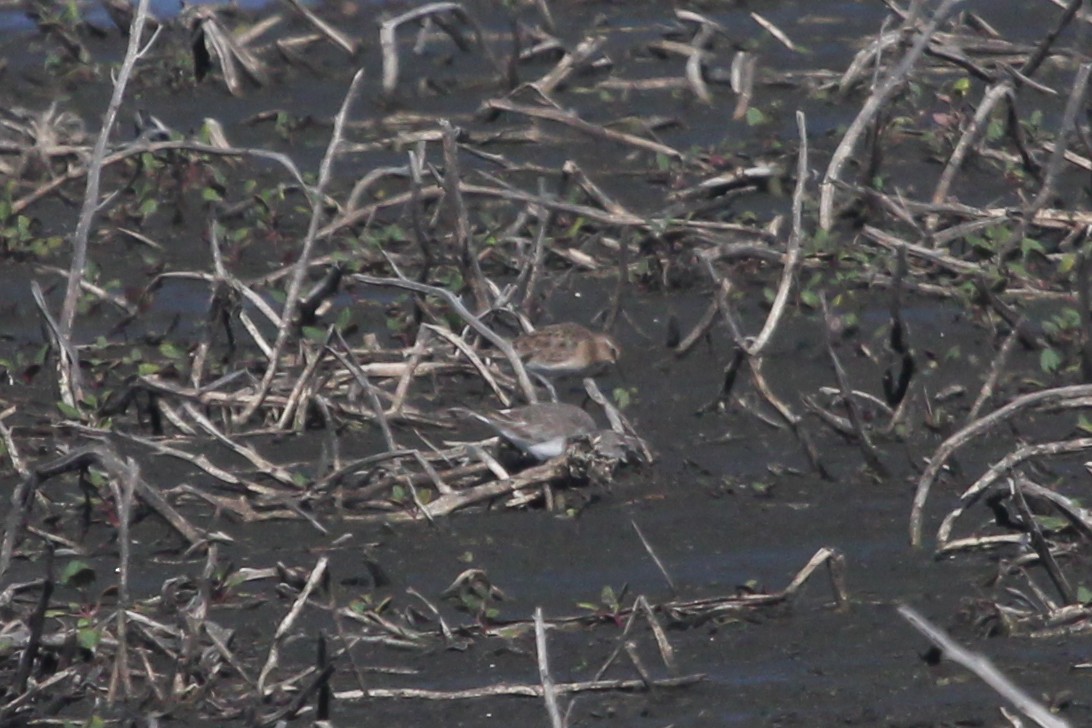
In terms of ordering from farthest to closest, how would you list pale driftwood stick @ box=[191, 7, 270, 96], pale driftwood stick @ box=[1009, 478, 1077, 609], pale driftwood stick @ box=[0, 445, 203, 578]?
pale driftwood stick @ box=[191, 7, 270, 96] → pale driftwood stick @ box=[1009, 478, 1077, 609] → pale driftwood stick @ box=[0, 445, 203, 578]

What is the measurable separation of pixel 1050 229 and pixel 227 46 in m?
5.12

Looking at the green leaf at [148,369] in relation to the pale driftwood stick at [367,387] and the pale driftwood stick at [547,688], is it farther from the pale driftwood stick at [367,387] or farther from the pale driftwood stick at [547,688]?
the pale driftwood stick at [547,688]

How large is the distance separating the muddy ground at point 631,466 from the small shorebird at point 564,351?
0.66 feet

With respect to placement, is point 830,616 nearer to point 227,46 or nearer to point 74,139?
point 74,139

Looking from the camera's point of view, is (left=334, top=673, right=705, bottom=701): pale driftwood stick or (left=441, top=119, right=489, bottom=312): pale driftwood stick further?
(left=441, top=119, right=489, bottom=312): pale driftwood stick

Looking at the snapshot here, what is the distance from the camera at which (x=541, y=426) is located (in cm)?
705

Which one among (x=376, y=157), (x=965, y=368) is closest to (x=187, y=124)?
(x=376, y=157)

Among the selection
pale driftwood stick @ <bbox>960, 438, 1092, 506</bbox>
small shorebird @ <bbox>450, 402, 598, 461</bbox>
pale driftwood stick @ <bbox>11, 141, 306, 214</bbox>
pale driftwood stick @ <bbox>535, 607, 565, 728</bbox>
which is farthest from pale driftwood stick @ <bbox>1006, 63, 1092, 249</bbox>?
pale driftwood stick @ <bbox>535, 607, 565, 728</bbox>

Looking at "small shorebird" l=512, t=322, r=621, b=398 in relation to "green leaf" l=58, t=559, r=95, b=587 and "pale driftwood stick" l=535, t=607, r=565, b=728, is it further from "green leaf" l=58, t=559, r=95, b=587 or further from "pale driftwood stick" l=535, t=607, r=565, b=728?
"pale driftwood stick" l=535, t=607, r=565, b=728

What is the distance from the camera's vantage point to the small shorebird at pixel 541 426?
6.96m

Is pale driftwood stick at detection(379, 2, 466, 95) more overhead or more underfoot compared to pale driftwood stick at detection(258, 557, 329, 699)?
more underfoot

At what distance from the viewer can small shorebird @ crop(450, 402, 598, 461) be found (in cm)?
696

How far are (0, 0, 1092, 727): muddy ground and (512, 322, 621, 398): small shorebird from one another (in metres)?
0.20

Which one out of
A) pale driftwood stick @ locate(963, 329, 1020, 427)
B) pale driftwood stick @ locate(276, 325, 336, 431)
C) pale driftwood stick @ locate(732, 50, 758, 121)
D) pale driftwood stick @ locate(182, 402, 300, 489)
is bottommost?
pale driftwood stick @ locate(732, 50, 758, 121)
